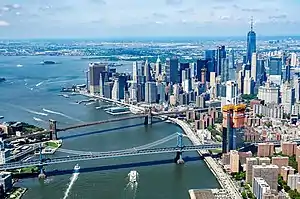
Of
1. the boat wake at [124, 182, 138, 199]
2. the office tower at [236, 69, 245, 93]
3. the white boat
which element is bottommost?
the boat wake at [124, 182, 138, 199]

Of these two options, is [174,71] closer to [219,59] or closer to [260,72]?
[219,59]

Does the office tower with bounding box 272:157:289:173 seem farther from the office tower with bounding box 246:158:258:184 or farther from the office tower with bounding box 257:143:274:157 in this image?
the office tower with bounding box 257:143:274:157

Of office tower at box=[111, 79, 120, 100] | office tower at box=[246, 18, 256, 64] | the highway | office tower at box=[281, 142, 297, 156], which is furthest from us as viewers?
office tower at box=[246, 18, 256, 64]

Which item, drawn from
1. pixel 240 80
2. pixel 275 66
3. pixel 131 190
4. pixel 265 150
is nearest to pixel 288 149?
pixel 265 150

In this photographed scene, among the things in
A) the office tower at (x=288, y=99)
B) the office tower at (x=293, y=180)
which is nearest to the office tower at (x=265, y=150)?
the office tower at (x=293, y=180)

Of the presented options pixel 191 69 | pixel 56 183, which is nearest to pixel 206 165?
pixel 56 183

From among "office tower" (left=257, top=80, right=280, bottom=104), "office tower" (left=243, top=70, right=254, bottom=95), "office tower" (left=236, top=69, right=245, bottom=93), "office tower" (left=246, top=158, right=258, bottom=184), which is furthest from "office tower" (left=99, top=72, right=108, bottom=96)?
"office tower" (left=246, top=158, right=258, bottom=184)

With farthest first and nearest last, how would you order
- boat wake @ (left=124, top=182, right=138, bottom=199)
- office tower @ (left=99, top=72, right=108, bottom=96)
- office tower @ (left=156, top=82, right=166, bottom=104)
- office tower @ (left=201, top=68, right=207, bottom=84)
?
office tower @ (left=201, top=68, right=207, bottom=84)
office tower @ (left=99, top=72, right=108, bottom=96)
office tower @ (left=156, top=82, right=166, bottom=104)
boat wake @ (left=124, top=182, right=138, bottom=199)

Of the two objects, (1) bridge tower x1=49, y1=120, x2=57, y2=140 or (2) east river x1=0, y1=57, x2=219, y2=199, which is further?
(1) bridge tower x1=49, y1=120, x2=57, y2=140
